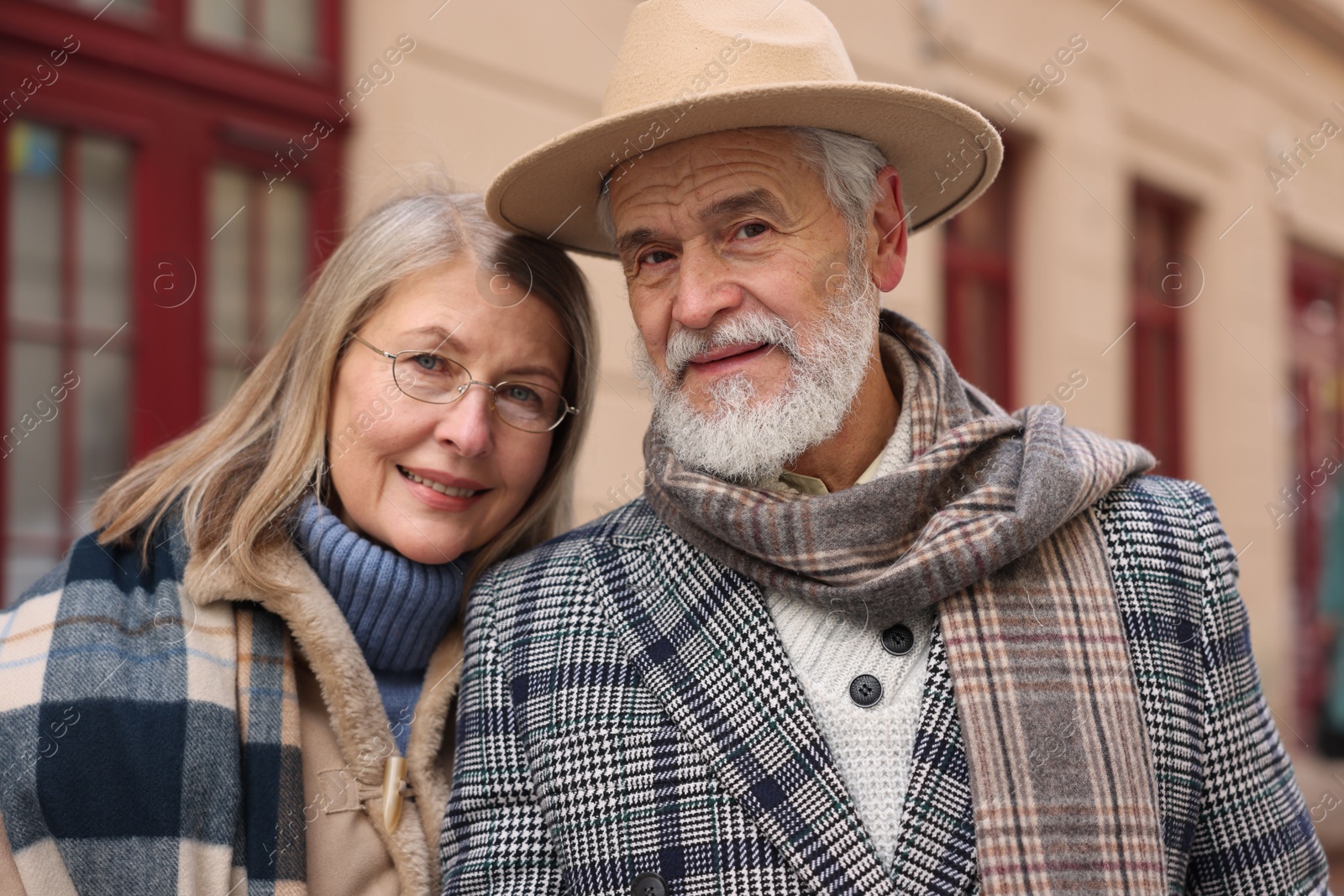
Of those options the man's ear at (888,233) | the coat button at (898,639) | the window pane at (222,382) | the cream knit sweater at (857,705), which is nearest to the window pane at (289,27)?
the window pane at (222,382)

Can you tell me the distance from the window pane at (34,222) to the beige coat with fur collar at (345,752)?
2036 mm

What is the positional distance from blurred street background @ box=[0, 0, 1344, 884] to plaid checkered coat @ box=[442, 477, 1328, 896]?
0.91 metres

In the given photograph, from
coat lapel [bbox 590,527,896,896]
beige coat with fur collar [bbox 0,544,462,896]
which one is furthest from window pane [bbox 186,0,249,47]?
coat lapel [bbox 590,527,896,896]

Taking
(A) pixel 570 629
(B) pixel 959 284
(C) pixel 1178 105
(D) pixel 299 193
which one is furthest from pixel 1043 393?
(A) pixel 570 629

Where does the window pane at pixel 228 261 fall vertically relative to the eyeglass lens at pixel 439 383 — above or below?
above

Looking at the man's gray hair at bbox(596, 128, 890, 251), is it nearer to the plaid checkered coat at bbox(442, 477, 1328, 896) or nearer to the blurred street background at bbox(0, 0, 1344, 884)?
the blurred street background at bbox(0, 0, 1344, 884)

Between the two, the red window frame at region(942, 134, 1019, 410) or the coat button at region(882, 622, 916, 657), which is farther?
the red window frame at region(942, 134, 1019, 410)

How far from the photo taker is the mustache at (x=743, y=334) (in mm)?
2059

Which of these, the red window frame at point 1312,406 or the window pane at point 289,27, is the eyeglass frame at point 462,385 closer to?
the window pane at point 289,27

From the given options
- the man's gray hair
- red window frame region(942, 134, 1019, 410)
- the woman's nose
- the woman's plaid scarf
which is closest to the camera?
the woman's plaid scarf

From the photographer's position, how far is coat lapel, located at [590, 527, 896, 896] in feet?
5.82

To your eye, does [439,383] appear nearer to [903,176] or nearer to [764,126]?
[764,126]

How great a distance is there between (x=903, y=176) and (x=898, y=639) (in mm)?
953

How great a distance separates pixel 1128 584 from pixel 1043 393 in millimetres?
5516
